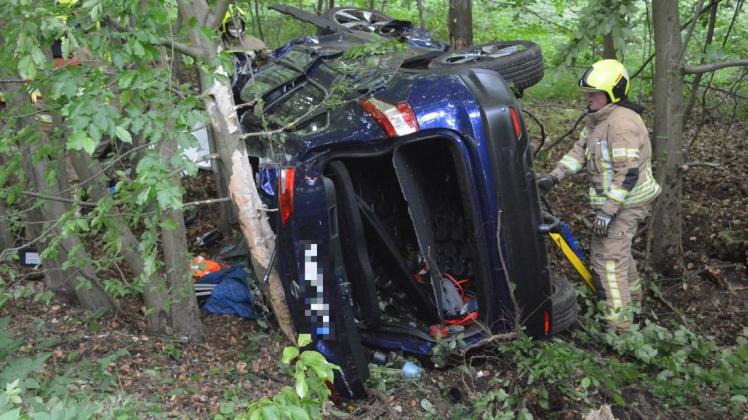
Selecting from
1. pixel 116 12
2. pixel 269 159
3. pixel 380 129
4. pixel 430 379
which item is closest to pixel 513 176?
pixel 380 129

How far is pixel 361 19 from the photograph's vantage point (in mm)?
7215

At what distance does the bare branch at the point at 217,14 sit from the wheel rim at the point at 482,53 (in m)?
1.76

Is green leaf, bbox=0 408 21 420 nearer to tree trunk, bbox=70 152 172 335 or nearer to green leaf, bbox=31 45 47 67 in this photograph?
green leaf, bbox=31 45 47 67

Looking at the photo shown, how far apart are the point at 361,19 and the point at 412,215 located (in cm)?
355

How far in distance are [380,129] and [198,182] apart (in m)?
4.07

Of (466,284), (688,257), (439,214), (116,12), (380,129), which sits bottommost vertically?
(688,257)

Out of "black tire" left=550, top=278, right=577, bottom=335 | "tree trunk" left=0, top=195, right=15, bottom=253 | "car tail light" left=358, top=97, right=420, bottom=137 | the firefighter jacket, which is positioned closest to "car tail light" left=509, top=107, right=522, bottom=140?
"car tail light" left=358, top=97, right=420, bottom=137

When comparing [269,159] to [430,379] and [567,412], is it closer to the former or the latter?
[430,379]

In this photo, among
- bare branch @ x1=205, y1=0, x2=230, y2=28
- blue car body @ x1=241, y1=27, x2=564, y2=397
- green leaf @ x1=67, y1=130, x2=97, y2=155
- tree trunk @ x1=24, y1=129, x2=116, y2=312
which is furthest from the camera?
tree trunk @ x1=24, y1=129, x2=116, y2=312

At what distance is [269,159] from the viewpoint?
15.2 ft

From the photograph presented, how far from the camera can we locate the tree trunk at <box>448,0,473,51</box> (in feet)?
23.8

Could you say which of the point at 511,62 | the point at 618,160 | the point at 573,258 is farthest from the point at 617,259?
the point at 511,62

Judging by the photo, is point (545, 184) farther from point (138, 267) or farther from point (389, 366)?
point (138, 267)

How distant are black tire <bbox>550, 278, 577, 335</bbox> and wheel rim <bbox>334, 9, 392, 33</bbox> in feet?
10.5
